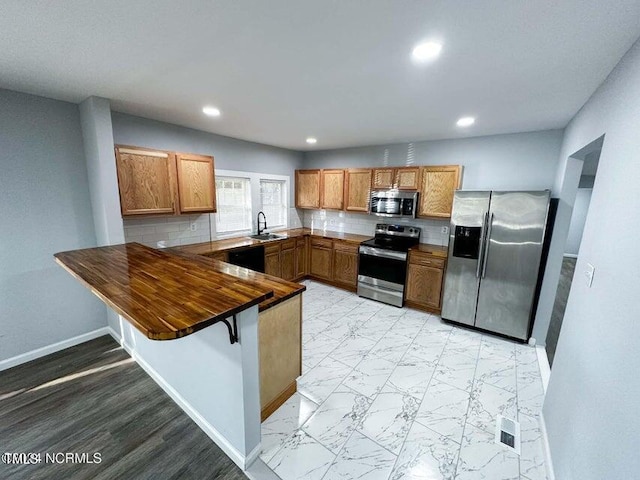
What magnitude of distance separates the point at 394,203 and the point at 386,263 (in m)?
0.95

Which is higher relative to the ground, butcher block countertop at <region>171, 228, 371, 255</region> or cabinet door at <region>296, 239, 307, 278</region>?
butcher block countertop at <region>171, 228, 371, 255</region>

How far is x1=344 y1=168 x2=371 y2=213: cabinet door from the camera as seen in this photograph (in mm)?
4363

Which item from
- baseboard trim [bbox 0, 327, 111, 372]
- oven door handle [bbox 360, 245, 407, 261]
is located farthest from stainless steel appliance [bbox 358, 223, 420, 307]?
baseboard trim [bbox 0, 327, 111, 372]

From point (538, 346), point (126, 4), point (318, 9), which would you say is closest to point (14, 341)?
point (126, 4)

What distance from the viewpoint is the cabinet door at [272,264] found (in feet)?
13.3

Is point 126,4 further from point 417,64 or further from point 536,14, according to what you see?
point 536,14

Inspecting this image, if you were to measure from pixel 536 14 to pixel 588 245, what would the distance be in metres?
1.35

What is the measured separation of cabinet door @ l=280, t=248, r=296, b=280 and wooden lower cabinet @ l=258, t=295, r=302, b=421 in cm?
224

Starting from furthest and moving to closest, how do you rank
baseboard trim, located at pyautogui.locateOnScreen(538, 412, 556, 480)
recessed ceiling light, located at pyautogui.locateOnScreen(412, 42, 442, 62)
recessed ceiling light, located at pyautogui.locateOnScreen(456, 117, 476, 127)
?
recessed ceiling light, located at pyautogui.locateOnScreen(456, 117, 476, 127) → baseboard trim, located at pyautogui.locateOnScreen(538, 412, 556, 480) → recessed ceiling light, located at pyautogui.locateOnScreen(412, 42, 442, 62)

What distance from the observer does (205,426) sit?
1.83m

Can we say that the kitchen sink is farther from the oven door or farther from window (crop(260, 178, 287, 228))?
the oven door

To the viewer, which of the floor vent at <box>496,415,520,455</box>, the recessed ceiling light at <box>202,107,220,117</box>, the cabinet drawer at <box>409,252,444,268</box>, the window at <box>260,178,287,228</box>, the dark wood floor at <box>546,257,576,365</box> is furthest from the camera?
the window at <box>260,178,287,228</box>

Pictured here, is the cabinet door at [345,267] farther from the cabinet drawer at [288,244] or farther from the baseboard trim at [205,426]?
the baseboard trim at [205,426]

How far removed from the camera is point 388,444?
1.78 metres
